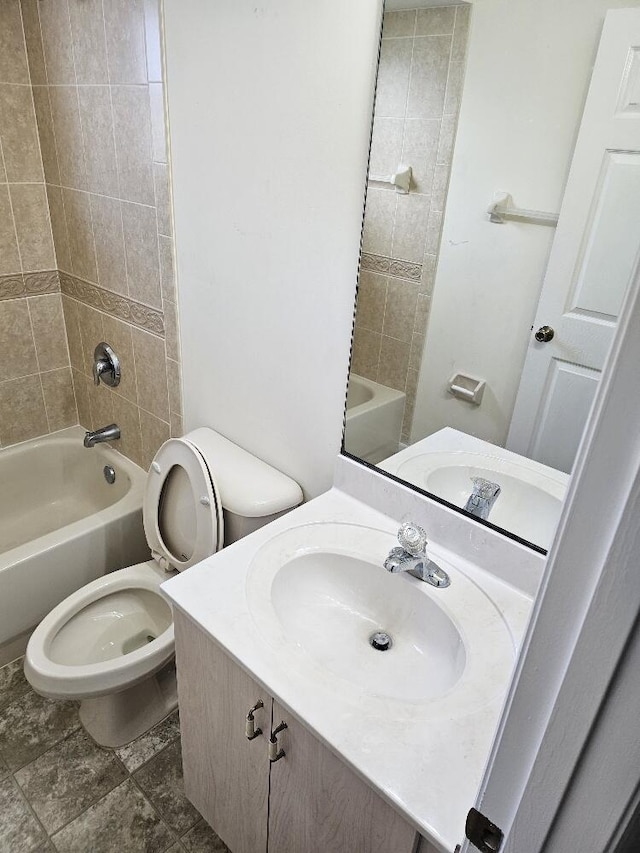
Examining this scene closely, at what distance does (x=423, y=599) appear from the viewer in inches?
44.9

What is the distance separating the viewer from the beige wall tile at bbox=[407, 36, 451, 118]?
1.03m

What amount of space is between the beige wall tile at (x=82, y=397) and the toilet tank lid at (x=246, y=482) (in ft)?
3.04

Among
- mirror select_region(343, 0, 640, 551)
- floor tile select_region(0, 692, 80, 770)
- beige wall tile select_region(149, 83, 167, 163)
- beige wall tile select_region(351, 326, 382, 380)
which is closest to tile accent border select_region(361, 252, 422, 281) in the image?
mirror select_region(343, 0, 640, 551)

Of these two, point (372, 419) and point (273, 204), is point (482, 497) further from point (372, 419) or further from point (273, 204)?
point (273, 204)

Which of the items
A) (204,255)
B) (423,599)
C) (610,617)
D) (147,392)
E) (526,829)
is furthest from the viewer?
(147,392)

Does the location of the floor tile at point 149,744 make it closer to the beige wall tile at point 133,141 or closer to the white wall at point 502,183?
the white wall at point 502,183

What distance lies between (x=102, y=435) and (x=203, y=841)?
4.57ft

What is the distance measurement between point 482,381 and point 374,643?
1.92 ft

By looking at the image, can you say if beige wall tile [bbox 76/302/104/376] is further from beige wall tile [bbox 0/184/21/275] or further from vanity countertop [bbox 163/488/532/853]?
vanity countertop [bbox 163/488/532/853]

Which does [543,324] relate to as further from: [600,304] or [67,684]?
[67,684]

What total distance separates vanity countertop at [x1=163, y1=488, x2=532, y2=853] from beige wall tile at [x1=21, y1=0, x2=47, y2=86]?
1790 millimetres

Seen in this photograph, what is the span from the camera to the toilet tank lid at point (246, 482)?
1.48 meters

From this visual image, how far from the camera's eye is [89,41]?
1643mm

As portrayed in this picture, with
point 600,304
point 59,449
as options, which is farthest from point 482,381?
point 59,449
